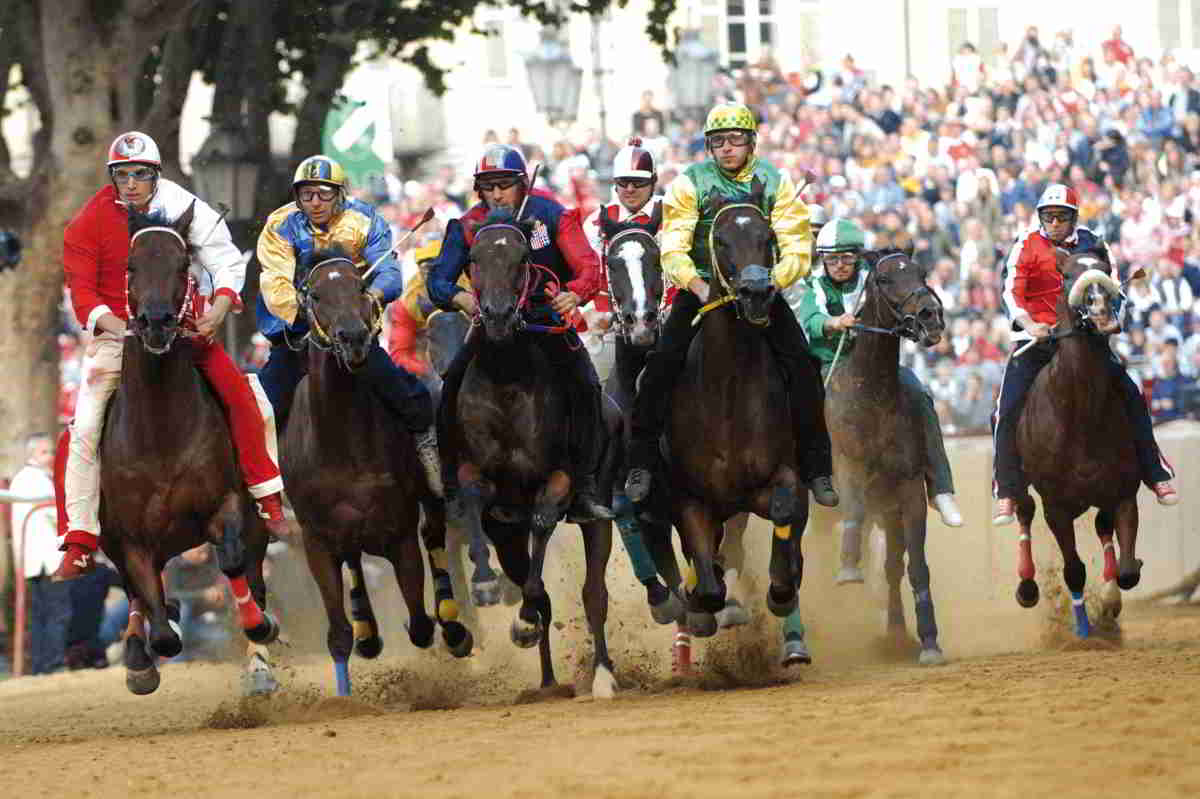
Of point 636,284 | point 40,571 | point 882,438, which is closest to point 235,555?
point 636,284

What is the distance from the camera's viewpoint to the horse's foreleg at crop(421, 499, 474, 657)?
13.5m

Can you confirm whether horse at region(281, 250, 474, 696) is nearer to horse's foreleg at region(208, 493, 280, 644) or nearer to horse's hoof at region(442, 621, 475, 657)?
horse's hoof at region(442, 621, 475, 657)

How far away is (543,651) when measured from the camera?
527 inches

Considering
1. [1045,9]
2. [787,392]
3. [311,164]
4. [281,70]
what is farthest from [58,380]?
[1045,9]

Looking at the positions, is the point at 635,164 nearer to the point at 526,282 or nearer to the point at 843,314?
the point at 843,314

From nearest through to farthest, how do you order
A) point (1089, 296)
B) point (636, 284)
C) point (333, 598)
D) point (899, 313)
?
point (636, 284)
point (333, 598)
point (1089, 296)
point (899, 313)

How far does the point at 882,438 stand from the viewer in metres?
15.5

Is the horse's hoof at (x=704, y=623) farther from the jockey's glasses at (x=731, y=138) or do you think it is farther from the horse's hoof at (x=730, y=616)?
the jockey's glasses at (x=731, y=138)

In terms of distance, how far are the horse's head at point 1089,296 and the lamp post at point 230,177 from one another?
26.1 ft

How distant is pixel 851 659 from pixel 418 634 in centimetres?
334

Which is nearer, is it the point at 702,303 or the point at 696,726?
the point at 696,726

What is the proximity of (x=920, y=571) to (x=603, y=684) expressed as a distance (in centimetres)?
350

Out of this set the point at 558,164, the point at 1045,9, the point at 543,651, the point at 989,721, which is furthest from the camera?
the point at 1045,9

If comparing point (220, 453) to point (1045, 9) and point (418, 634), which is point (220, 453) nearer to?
point (418, 634)
